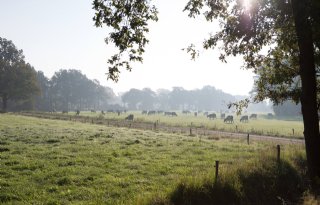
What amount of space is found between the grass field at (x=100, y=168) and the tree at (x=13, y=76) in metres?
75.7

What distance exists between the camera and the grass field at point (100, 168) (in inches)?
561

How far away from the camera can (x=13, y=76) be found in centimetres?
9981

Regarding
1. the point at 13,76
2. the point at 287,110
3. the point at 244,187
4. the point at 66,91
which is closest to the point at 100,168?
the point at 244,187

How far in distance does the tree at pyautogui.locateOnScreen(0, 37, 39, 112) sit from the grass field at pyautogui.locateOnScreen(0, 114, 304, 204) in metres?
75.7

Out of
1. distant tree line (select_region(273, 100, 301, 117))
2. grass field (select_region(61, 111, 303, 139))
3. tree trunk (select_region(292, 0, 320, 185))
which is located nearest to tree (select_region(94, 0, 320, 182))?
tree trunk (select_region(292, 0, 320, 185))

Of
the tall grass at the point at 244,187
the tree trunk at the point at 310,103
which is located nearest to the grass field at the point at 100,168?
the tall grass at the point at 244,187

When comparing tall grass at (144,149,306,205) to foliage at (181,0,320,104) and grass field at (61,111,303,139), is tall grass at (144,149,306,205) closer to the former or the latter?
foliage at (181,0,320,104)

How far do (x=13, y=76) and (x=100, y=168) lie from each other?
89849 millimetres

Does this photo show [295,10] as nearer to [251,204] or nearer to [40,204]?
[251,204]

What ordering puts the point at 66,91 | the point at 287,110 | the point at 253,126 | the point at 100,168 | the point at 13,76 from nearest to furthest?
1. the point at 100,168
2. the point at 253,126
3. the point at 13,76
4. the point at 287,110
5. the point at 66,91

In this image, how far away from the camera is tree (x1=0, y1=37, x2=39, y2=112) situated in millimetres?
99312

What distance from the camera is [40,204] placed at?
42.6 feet

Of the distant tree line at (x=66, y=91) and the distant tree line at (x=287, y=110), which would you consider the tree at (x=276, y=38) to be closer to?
the distant tree line at (x=287, y=110)

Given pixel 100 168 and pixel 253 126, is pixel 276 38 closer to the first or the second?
pixel 100 168
